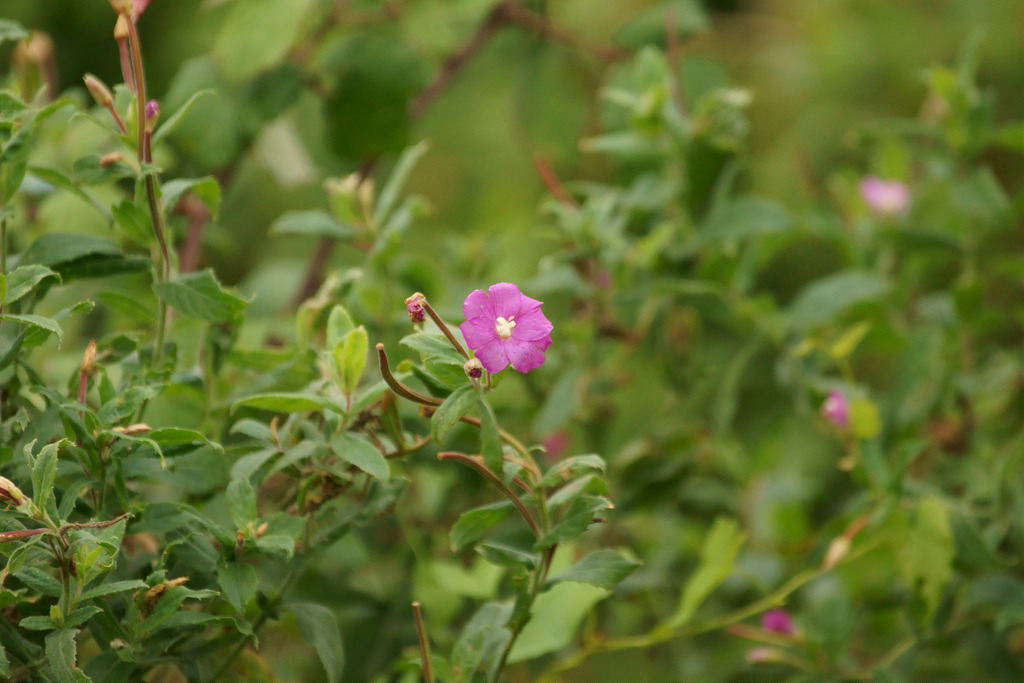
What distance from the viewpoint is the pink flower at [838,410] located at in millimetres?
569

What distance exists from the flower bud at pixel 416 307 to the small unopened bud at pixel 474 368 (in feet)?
0.08

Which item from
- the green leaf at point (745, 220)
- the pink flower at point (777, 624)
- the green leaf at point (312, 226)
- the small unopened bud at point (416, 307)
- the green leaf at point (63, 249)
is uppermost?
the green leaf at point (63, 249)

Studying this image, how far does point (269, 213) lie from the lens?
1.12 metres

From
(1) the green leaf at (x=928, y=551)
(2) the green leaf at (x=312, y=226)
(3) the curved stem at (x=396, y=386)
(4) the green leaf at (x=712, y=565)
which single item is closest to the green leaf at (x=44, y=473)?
(3) the curved stem at (x=396, y=386)

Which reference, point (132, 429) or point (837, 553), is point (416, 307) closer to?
point (132, 429)

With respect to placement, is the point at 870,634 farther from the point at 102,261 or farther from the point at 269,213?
the point at 269,213

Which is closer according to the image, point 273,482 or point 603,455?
point 273,482

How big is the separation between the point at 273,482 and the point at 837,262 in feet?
2.98

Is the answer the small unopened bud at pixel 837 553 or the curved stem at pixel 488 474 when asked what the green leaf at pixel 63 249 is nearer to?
the curved stem at pixel 488 474

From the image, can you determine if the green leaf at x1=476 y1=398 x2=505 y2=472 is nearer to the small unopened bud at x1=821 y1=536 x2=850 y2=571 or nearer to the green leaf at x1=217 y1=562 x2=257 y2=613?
the green leaf at x1=217 y1=562 x2=257 y2=613

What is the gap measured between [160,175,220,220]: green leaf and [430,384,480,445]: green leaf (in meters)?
0.14

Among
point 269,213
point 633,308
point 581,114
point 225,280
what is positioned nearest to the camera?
point 633,308

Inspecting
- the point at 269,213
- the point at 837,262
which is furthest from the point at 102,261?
the point at 837,262

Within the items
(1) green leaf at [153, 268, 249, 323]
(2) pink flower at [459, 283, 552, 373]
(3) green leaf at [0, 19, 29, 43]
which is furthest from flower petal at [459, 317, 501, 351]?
(3) green leaf at [0, 19, 29, 43]
